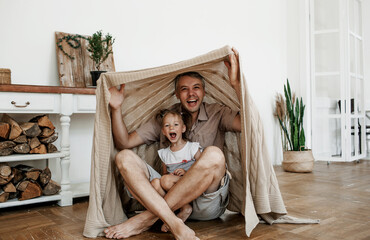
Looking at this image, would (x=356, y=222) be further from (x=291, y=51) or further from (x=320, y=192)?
(x=291, y=51)

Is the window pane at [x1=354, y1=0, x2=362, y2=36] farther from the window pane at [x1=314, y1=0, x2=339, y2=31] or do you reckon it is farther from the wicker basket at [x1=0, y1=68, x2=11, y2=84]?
the wicker basket at [x1=0, y1=68, x2=11, y2=84]

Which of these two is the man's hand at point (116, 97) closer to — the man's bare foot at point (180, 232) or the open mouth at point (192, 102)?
the open mouth at point (192, 102)

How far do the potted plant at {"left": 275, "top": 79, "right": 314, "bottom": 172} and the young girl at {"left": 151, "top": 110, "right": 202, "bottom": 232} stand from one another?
7.74 feet

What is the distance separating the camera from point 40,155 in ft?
7.46

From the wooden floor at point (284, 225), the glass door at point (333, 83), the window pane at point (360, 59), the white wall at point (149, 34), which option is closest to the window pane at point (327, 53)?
the glass door at point (333, 83)

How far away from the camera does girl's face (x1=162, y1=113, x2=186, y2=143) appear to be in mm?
1803

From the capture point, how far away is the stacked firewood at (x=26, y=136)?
219 cm

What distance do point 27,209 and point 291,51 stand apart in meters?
3.84

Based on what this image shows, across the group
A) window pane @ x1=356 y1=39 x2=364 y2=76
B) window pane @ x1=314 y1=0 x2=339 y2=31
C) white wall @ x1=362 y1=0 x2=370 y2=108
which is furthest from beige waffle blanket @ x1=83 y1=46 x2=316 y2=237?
white wall @ x1=362 y1=0 x2=370 y2=108

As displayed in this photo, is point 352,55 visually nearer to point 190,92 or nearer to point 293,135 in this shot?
point 293,135

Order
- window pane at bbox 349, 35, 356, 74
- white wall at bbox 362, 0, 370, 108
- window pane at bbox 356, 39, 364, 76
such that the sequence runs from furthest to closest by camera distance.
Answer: white wall at bbox 362, 0, 370, 108 → window pane at bbox 356, 39, 364, 76 → window pane at bbox 349, 35, 356, 74

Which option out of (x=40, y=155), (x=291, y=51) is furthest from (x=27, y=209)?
(x=291, y=51)

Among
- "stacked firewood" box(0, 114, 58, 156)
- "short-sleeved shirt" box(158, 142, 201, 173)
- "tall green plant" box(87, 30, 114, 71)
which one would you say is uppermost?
"tall green plant" box(87, 30, 114, 71)

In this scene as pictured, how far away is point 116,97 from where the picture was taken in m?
1.76
